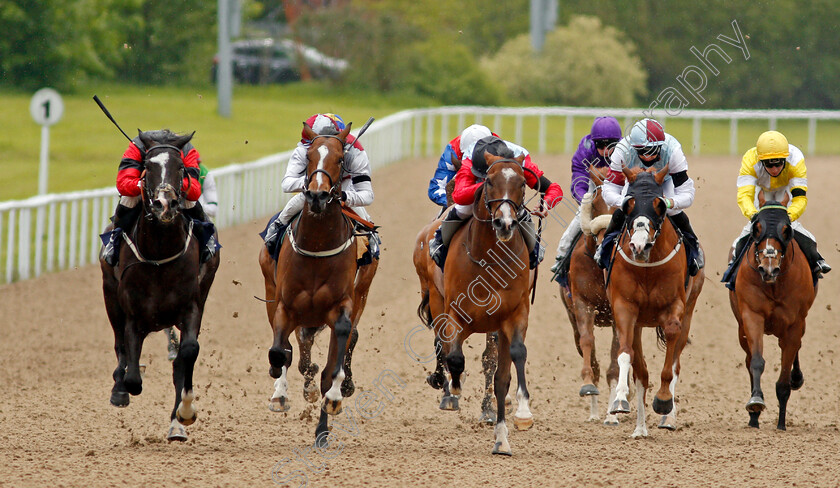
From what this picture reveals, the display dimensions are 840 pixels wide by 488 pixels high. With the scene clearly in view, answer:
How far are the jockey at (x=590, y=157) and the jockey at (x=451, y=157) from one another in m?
0.82

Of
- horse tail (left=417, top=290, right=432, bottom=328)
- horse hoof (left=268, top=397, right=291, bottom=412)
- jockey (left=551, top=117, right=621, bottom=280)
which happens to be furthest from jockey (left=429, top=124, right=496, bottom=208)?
horse hoof (left=268, top=397, right=291, bottom=412)

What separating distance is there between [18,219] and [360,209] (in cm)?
599

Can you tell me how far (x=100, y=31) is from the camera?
98.8 feet

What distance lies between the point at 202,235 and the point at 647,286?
9.98 feet

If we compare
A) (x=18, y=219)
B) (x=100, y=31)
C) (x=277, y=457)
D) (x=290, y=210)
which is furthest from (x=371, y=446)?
(x=100, y=31)

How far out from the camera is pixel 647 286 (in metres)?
7.66

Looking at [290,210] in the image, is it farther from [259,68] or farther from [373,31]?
[259,68]

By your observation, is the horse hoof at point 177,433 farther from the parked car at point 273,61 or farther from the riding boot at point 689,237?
the parked car at point 273,61

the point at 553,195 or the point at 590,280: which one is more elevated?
the point at 553,195

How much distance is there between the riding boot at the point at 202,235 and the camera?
25.6 feet

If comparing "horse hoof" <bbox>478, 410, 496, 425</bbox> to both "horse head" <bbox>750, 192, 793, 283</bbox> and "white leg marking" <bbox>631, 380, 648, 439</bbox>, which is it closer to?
"white leg marking" <bbox>631, 380, 648, 439</bbox>

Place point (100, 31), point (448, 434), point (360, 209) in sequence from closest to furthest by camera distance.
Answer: point (448, 434), point (360, 209), point (100, 31)

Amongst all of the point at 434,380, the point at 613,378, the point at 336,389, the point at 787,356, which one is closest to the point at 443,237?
Answer: the point at 434,380

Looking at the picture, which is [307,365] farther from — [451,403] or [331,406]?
[451,403]
